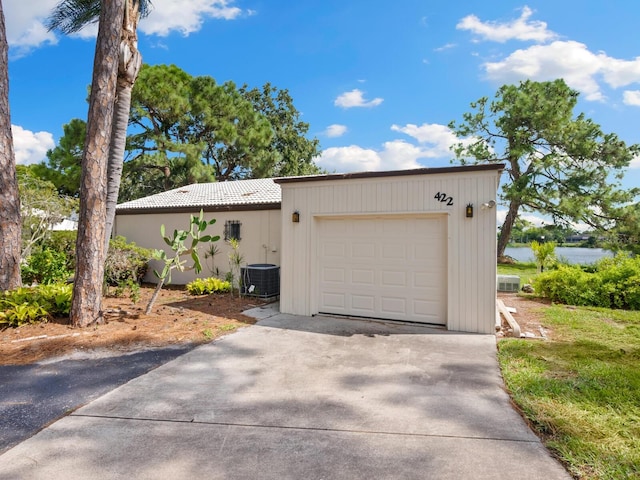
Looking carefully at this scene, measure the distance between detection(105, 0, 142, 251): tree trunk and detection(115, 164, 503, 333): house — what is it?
3.35m

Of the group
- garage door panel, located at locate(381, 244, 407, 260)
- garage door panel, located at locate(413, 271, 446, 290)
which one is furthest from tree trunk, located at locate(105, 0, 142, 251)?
garage door panel, located at locate(413, 271, 446, 290)

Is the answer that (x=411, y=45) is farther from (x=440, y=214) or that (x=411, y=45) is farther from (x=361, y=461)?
(x=361, y=461)

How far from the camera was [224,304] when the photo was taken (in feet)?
27.3

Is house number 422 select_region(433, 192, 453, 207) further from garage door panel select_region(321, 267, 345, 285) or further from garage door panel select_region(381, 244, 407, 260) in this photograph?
garage door panel select_region(321, 267, 345, 285)

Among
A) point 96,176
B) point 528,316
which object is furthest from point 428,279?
point 96,176

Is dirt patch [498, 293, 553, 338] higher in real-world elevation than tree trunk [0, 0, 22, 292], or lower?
lower

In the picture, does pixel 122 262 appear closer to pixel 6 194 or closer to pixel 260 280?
pixel 6 194

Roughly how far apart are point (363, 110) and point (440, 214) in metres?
10.9

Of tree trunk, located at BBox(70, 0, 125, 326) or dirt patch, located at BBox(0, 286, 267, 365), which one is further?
tree trunk, located at BBox(70, 0, 125, 326)

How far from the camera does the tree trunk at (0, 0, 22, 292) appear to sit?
22.4ft

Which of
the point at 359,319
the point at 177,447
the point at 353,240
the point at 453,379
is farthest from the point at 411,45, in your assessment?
the point at 177,447

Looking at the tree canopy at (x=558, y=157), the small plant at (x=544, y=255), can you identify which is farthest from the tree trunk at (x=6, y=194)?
the tree canopy at (x=558, y=157)

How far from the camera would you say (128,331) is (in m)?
5.98

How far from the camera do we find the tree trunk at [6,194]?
6820 millimetres
